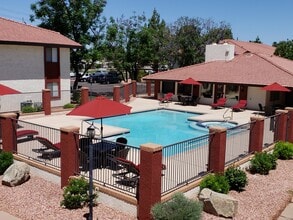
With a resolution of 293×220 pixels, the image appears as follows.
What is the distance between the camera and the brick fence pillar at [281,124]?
16.7 m

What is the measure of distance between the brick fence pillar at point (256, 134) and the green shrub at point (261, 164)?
0.96 meters

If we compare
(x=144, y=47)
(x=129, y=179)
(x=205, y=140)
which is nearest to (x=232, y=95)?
(x=144, y=47)

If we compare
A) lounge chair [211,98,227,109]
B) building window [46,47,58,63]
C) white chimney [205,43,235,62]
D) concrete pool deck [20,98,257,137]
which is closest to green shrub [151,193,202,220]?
concrete pool deck [20,98,257,137]

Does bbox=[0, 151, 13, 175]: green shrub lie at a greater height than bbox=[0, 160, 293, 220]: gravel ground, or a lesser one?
greater

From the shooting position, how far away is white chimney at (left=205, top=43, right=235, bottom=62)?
3665 cm

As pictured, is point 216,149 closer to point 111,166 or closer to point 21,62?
point 111,166

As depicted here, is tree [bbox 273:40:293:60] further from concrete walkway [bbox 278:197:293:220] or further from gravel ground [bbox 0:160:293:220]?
concrete walkway [bbox 278:197:293:220]

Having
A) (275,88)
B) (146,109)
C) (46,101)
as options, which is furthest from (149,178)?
(275,88)

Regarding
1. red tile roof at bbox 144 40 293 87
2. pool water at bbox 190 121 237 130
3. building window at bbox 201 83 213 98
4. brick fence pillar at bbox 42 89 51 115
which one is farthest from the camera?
building window at bbox 201 83 213 98

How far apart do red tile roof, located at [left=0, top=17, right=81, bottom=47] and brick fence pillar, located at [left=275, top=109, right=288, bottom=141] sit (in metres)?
18.9

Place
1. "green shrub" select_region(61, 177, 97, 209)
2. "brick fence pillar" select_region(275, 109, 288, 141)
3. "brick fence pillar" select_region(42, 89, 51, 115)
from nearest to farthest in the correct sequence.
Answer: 1. "green shrub" select_region(61, 177, 97, 209)
2. "brick fence pillar" select_region(275, 109, 288, 141)
3. "brick fence pillar" select_region(42, 89, 51, 115)

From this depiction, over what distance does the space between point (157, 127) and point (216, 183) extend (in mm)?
13030

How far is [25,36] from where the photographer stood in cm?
2738

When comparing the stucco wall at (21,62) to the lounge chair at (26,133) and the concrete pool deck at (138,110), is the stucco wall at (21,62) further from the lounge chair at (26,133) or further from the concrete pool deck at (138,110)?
the lounge chair at (26,133)
